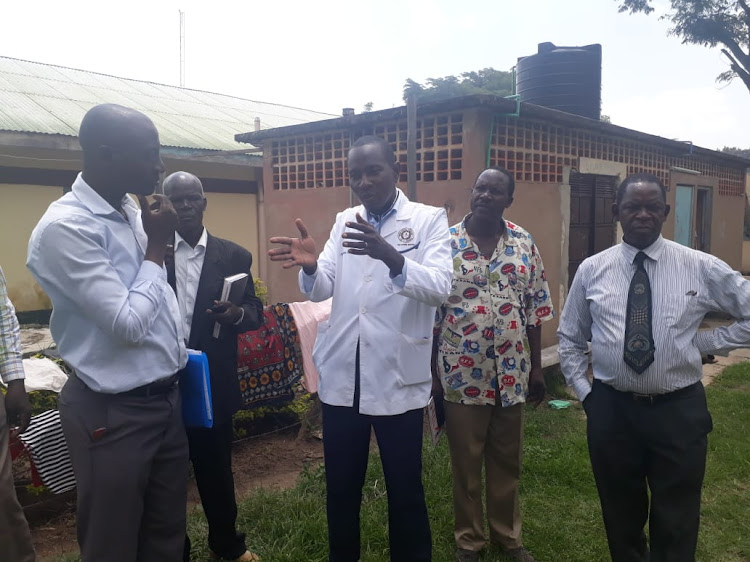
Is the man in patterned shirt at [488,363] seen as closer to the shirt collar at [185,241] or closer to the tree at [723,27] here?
the shirt collar at [185,241]

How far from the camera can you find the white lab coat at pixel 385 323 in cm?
227

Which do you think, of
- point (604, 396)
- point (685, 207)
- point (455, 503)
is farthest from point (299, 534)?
point (685, 207)

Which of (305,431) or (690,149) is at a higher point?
(690,149)

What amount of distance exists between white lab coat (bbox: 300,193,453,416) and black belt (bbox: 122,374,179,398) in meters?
0.65

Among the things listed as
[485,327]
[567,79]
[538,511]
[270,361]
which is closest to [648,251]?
[485,327]

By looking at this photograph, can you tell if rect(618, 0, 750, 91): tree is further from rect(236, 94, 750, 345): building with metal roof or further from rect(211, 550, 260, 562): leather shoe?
rect(211, 550, 260, 562): leather shoe

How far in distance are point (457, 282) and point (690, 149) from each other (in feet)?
23.8

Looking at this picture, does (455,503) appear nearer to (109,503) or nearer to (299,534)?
(299,534)

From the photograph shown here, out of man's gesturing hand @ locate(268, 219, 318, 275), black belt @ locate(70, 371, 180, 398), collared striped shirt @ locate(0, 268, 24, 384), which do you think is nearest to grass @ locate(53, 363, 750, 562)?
collared striped shirt @ locate(0, 268, 24, 384)

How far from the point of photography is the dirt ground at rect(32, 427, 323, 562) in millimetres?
3236

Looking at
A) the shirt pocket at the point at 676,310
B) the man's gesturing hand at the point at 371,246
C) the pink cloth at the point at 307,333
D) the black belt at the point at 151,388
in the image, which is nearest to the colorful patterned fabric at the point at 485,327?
the shirt pocket at the point at 676,310

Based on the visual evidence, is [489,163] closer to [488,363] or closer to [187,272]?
[488,363]

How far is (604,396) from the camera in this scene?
2398 mm

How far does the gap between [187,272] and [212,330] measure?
0.30 metres
